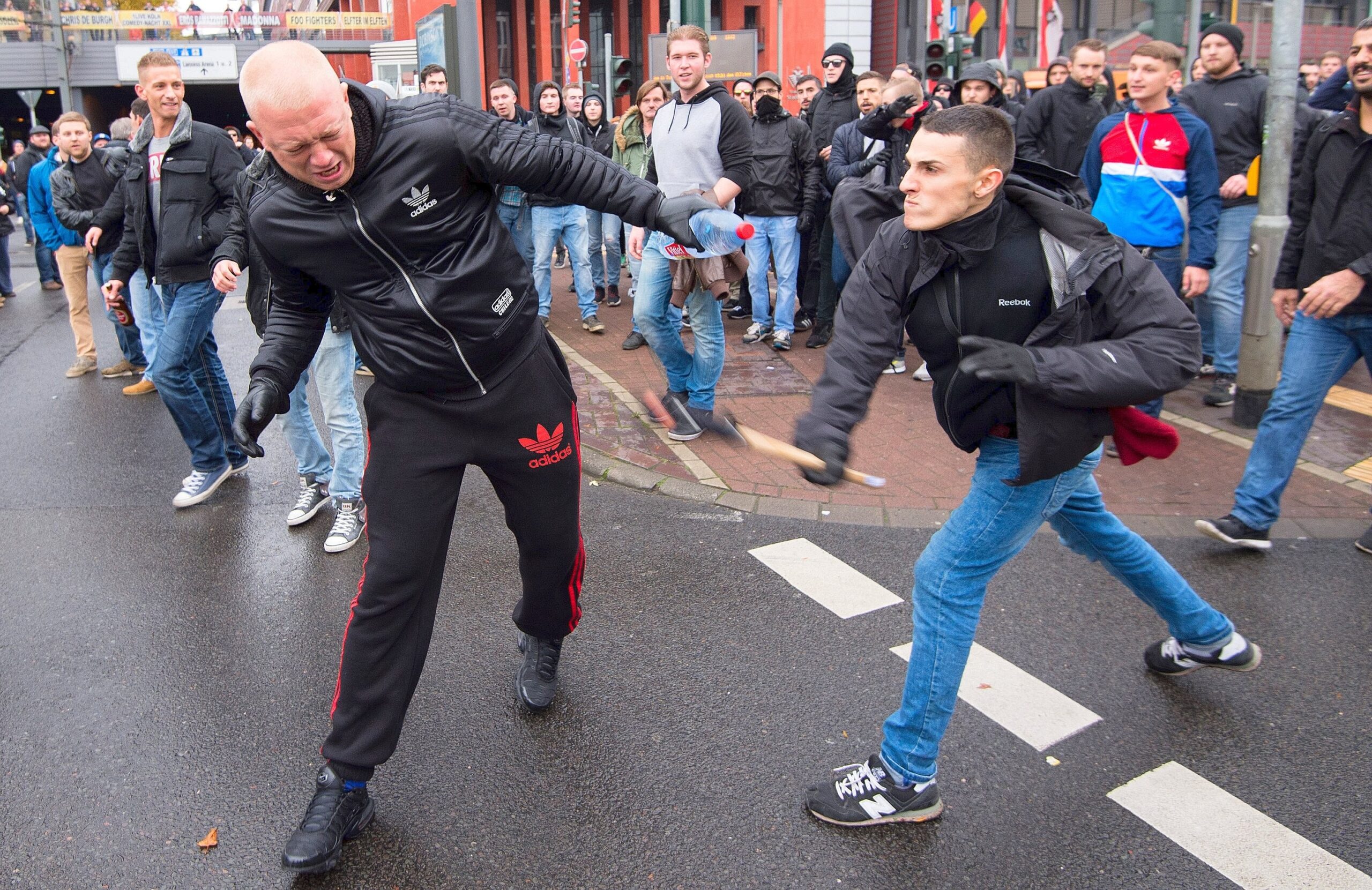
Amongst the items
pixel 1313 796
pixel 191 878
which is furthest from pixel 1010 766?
pixel 191 878

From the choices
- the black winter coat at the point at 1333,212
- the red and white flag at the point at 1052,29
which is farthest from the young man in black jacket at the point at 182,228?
the red and white flag at the point at 1052,29

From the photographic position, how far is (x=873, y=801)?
293 cm

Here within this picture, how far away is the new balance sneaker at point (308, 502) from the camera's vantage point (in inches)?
213

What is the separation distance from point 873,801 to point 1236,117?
5.76 meters

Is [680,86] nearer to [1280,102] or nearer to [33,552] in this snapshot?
[1280,102]

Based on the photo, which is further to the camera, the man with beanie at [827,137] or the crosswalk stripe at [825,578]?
the man with beanie at [827,137]

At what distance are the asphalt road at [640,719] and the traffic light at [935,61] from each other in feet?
28.1

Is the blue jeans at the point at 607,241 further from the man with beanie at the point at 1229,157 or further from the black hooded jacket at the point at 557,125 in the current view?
the man with beanie at the point at 1229,157

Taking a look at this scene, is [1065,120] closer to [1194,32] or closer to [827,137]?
[827,137]

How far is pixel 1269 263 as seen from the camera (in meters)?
6.45

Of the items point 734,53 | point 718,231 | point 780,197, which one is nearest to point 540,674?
point 718,231

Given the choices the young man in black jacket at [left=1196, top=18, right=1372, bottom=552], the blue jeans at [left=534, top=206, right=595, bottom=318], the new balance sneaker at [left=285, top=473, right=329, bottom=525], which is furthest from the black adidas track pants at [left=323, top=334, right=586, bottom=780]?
the blue jeans at [left=534, top=206, right=595, bottom=318]

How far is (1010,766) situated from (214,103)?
53739mm

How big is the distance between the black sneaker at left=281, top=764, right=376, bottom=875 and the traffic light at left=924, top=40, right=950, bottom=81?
11.0m
